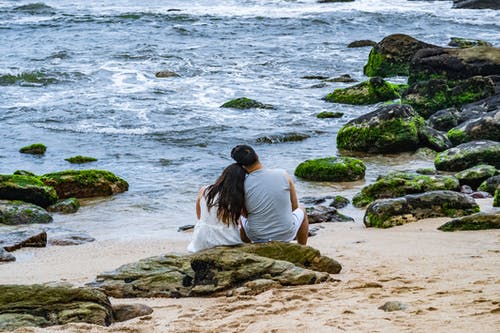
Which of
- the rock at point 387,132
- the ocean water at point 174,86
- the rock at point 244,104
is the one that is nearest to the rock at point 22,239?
the ocean water at point 174,86

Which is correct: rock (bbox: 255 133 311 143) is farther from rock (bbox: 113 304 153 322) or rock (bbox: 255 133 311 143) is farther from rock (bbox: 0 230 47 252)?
rock (bbox: 113 304 153 322)

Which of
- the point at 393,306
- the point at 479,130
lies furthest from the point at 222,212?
the point at 479,130

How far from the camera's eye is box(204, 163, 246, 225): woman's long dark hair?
7.81 meters

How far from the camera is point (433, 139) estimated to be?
16688mm

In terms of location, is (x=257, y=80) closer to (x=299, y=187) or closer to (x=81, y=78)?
(x=81, y=78)

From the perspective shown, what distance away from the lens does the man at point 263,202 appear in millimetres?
7961

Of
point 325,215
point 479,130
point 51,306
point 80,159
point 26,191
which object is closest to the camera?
point 51,306

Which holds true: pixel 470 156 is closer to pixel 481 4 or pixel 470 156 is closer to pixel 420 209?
pixel 420 209

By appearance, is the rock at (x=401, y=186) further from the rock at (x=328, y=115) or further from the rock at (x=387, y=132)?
the rock at (x=328, y=115)

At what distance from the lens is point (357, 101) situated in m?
22.3

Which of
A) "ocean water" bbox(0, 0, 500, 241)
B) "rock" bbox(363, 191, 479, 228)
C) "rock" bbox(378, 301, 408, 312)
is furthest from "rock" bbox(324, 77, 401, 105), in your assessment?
"rock" bbox(378, 301, 408, 312)

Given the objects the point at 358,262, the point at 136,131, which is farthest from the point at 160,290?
the point at 136,131

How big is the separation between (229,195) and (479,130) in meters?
9.70

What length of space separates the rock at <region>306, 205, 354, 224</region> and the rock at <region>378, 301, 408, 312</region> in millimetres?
5355
